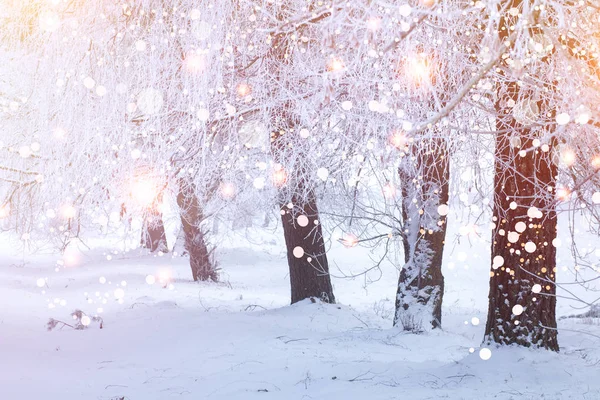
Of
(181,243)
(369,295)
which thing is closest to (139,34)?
(369,295)

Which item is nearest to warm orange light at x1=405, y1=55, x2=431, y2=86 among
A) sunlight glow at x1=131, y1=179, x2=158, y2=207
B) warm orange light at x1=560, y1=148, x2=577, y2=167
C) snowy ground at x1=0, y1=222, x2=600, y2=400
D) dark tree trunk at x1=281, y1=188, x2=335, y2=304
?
warm orange light at x1=560, y1=148, x2=577, y2=167

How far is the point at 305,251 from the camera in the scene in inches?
463

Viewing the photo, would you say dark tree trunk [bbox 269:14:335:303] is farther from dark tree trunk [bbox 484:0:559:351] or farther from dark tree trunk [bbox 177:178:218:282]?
dark tree trunk [bbox 177:178:218:282]

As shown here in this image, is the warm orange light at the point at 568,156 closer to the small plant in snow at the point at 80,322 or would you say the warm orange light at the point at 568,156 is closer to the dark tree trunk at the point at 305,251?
the dark tree trunk at the point at 305,251

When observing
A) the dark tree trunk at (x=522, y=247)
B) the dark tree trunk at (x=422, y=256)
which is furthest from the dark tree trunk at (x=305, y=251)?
the dark tree trunk at (x=522, y=247)

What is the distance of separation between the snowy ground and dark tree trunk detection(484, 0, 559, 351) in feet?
0.90

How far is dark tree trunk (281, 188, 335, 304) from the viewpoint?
11438mm

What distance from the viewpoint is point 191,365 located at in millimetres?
7473

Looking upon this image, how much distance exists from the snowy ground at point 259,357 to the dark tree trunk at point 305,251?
18.5 inches


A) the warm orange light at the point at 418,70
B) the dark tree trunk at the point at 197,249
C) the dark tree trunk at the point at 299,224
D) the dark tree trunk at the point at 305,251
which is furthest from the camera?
the dark tree trunk at the point at 197,249

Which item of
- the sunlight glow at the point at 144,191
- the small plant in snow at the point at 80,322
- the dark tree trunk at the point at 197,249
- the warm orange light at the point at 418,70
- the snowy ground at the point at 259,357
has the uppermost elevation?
the warm orange light at the point at 418,70

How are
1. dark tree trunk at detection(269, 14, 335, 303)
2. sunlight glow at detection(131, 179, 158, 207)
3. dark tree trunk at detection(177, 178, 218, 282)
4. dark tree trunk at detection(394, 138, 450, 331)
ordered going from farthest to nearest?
1. dark tree trunk at detection(177, 178, 218, 282)
2. sunlight glow at detection(131, 179, 158, 207)
3. dark tree trunk at detection(394, 138, 450, 331)
4. dark tree trunk at detection(269, 14, 335, 303)

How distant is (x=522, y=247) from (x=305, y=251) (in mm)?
5271

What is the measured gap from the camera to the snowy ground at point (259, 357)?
6.32 metres
